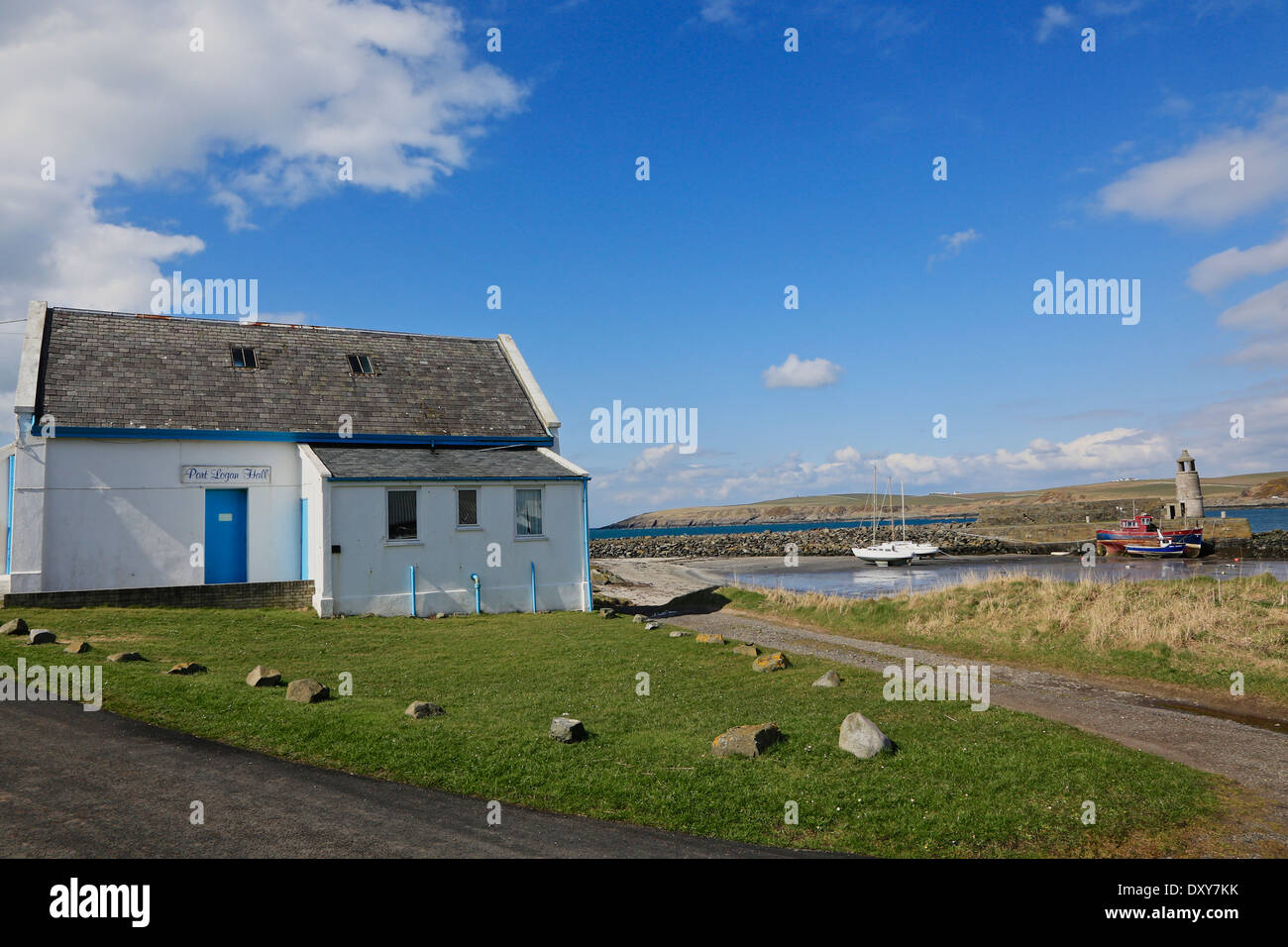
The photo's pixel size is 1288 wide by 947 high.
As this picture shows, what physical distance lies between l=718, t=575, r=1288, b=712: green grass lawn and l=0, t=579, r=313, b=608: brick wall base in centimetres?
1578

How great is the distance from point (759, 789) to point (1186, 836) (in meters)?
3.98

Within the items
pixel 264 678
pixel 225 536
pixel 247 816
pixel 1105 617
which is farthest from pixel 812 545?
pixel 247 816

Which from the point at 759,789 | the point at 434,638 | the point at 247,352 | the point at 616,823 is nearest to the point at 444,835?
the point at 616,823

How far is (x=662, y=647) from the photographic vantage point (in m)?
17.8

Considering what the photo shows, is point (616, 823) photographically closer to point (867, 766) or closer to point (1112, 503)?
point (867, 766)

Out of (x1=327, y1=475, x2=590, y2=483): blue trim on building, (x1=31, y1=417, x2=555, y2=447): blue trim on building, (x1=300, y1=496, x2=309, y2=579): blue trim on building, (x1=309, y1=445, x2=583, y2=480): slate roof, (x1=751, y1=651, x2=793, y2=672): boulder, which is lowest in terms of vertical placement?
(x1=751, y1=651, x2=793, y2=672): boulder

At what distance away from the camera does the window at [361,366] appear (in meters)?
27.6

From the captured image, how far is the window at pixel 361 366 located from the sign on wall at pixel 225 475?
17.5 ft

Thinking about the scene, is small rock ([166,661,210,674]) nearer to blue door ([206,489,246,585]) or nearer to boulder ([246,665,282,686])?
boulder ([246,665,282,686])

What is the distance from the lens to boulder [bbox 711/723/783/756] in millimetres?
9305

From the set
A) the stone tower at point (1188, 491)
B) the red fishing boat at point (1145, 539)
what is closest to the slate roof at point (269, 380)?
the red fishing boat at point (1145, 539)

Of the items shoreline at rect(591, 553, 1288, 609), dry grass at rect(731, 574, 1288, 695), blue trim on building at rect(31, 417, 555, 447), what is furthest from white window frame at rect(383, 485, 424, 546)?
dry grass at rect(731, 574, 1288, 695)

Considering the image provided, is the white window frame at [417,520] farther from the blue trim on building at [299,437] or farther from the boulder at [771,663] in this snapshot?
the boulder at [771,663]

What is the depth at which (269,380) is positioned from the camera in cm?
2555
